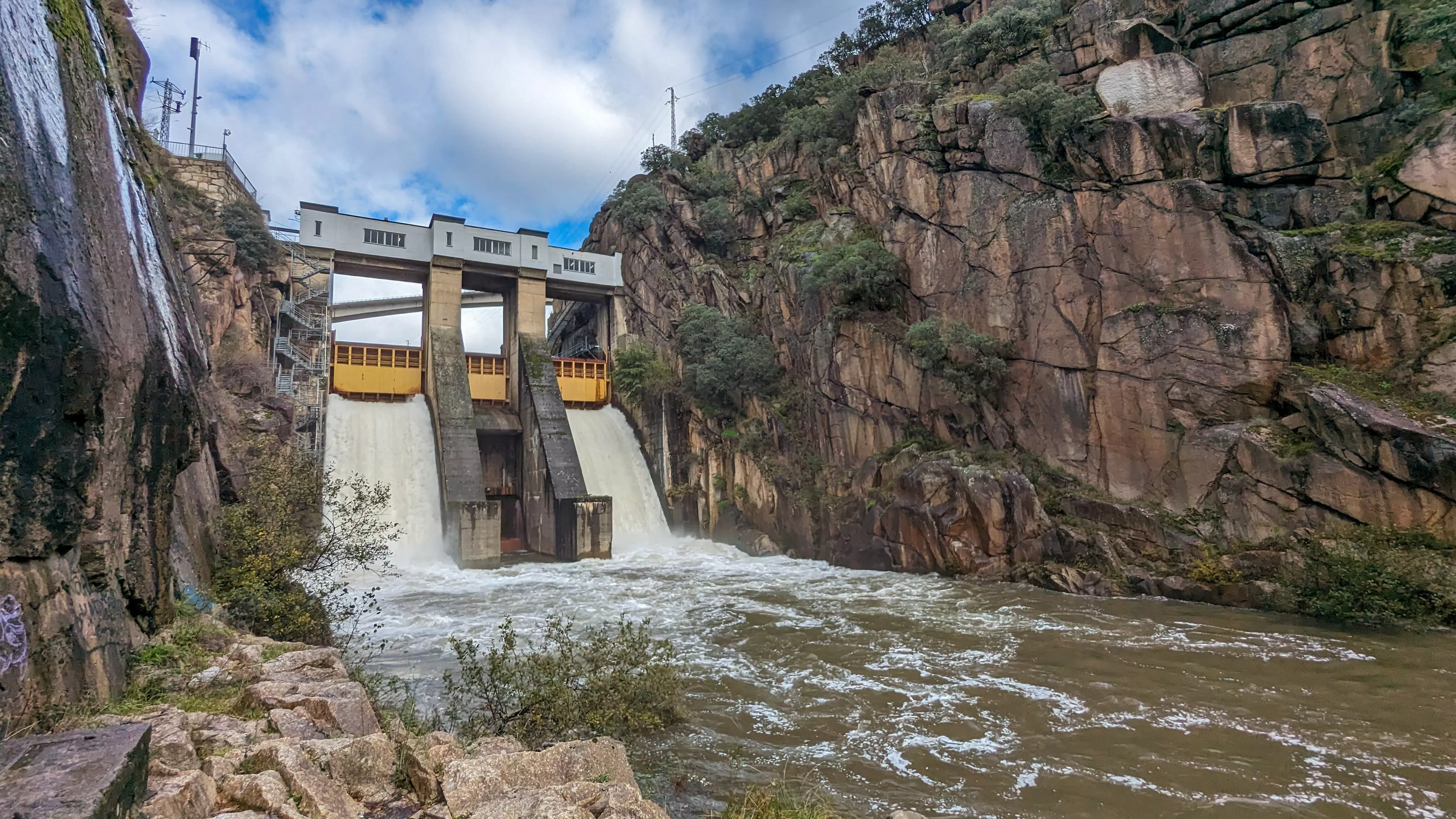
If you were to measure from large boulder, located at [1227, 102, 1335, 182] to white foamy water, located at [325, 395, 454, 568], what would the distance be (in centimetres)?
2287

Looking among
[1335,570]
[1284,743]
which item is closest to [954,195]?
[1335,570]

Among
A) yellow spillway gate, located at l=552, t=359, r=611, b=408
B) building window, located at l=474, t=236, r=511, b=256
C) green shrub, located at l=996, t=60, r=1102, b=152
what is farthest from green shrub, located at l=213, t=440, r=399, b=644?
building window, located at l=474, t=236, r=511, b=256

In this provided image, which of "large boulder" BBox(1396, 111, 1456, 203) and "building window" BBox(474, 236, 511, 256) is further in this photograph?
"building window" BBox(474, 236, 511, 256)

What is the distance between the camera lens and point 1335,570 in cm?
1184

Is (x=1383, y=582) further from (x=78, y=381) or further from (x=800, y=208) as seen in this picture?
(x=800, y=208)

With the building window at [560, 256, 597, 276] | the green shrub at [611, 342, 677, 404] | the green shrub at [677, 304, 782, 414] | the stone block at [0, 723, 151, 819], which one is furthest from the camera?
the building window at [560, 256, 597, 276]

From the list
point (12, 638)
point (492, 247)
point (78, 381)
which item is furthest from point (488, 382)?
point (12, 638)

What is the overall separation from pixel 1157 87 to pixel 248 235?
26789 mm

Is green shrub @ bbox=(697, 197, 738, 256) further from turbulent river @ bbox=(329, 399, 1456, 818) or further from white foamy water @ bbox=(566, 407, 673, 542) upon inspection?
turbulent river @ bbox=(329, 399, 1456, 818)

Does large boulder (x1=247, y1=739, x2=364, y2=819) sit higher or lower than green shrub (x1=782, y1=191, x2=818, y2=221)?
lower

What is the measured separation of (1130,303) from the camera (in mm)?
16328

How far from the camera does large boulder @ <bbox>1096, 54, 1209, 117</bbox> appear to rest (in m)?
17.6

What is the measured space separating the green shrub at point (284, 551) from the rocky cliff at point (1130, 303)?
13142 mm

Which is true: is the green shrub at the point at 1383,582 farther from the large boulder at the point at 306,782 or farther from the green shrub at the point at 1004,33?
the green shrub at the point at 1004,33
